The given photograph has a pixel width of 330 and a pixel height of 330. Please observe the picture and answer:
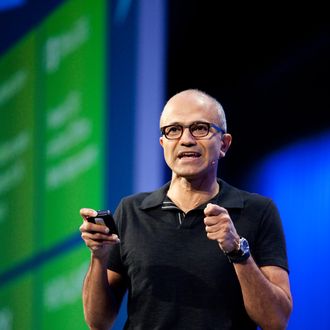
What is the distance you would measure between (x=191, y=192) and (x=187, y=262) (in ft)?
0.74

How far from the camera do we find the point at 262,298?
174 cm

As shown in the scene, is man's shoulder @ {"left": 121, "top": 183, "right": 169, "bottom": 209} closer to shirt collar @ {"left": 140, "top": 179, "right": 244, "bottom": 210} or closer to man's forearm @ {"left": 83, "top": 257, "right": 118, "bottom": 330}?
shirt collar @ {"left": 140, "top": 179, "right": 244, "bottom": 210}

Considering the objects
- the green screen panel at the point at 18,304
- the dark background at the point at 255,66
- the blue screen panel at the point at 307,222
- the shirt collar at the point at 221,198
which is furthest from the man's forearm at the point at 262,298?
the green screen panel at the point at 18,304

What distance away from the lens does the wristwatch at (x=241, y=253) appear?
1.69 meters

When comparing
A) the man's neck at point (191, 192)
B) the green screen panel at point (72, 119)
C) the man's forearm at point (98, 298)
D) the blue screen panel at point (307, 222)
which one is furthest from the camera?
the green screen panel at point (72, 119)

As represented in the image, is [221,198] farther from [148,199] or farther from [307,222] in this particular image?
[307,222]

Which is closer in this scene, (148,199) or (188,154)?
(188,154)

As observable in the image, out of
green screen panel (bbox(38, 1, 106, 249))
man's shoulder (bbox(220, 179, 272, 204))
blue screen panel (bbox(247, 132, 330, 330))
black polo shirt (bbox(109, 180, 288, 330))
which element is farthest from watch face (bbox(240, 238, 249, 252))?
green screen panel (bbox(38, 1, 106, 249))

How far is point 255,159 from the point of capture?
3477mm

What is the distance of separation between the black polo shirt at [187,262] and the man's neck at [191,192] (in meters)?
0.03

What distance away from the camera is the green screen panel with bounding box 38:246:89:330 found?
3.25 meters

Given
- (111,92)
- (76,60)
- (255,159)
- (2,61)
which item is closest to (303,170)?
(255,159)

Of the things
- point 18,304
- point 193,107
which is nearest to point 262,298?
point 193,107

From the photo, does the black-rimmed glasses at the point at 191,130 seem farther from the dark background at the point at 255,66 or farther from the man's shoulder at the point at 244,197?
the dark background at the point at 255,66
